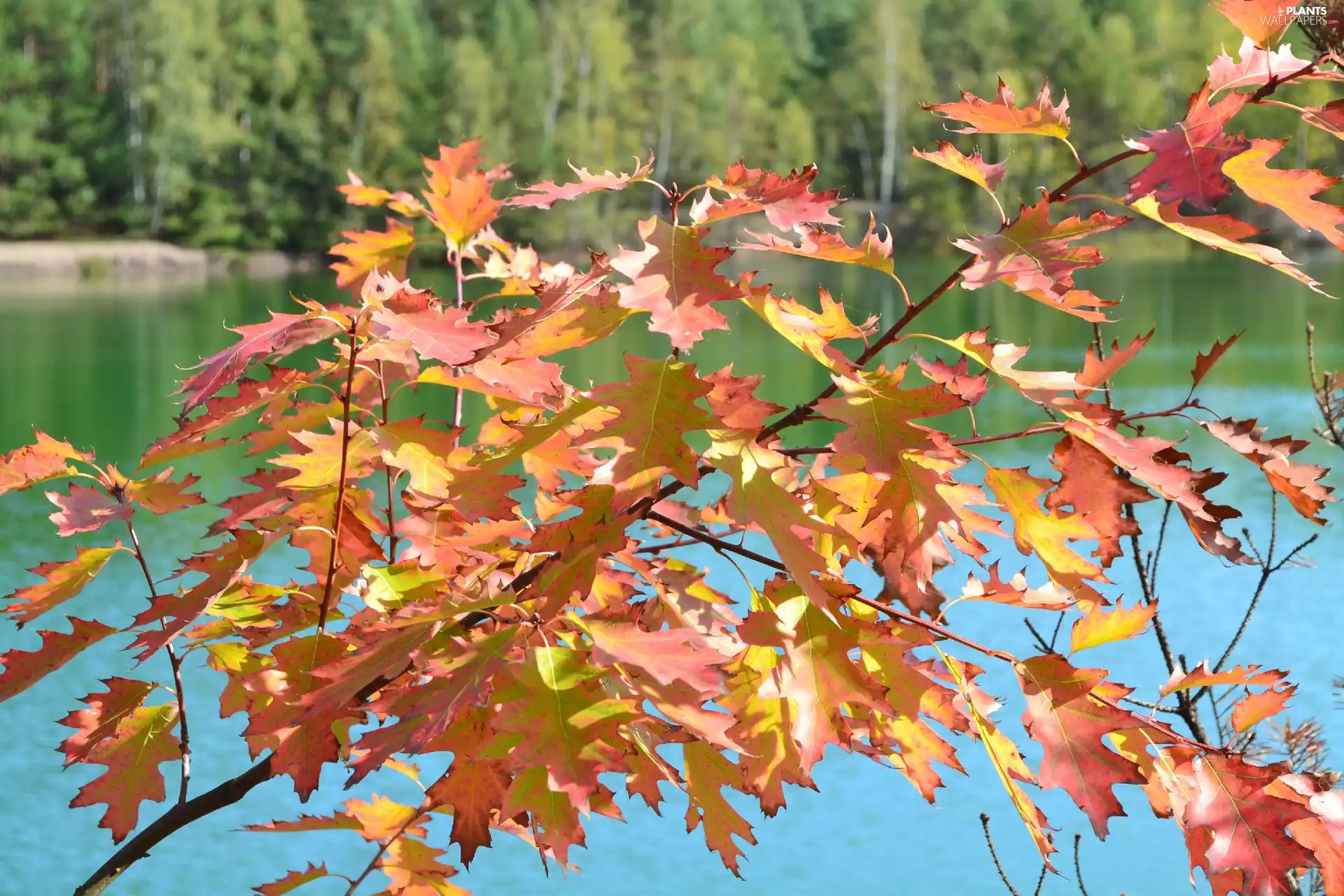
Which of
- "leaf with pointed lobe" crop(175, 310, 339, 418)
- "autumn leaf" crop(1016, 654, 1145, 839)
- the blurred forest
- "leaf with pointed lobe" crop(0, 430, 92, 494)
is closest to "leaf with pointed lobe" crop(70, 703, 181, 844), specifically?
"leaf with pointed lobe" crop(0, 430, 92, 494)

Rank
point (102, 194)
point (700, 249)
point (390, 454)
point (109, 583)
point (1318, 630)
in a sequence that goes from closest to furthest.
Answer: point (700, 249), point (390, 454), point (1318, 630), point (109, 583), point (102, 194)

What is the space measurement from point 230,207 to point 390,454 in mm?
24088

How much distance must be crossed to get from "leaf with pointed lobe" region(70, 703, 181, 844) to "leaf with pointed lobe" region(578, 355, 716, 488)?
36cm

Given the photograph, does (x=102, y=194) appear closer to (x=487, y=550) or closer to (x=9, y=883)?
(x=9, y=883)

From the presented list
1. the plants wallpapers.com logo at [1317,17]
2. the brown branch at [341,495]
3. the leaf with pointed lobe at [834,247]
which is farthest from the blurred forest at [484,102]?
the leaf with pointed lobe at [834,247]

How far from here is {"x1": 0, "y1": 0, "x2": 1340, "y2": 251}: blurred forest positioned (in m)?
22.6

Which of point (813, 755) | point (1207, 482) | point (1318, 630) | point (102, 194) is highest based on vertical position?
point (1207, 482)

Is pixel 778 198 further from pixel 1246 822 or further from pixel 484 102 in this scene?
pixel 484 102

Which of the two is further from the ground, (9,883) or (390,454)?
(390,454)

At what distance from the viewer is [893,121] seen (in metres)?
24.7

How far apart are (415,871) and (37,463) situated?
310 millimetres

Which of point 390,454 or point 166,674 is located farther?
point 166,674

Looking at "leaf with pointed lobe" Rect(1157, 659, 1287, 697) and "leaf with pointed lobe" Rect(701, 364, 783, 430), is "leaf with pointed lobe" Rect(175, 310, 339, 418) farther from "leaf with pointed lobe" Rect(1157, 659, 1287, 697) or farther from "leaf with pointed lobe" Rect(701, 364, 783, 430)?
"leaf with pointed lobe" Rect(1157, 659, 1287, 697)

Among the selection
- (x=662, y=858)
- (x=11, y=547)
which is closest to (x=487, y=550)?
(x=662, y=858)
